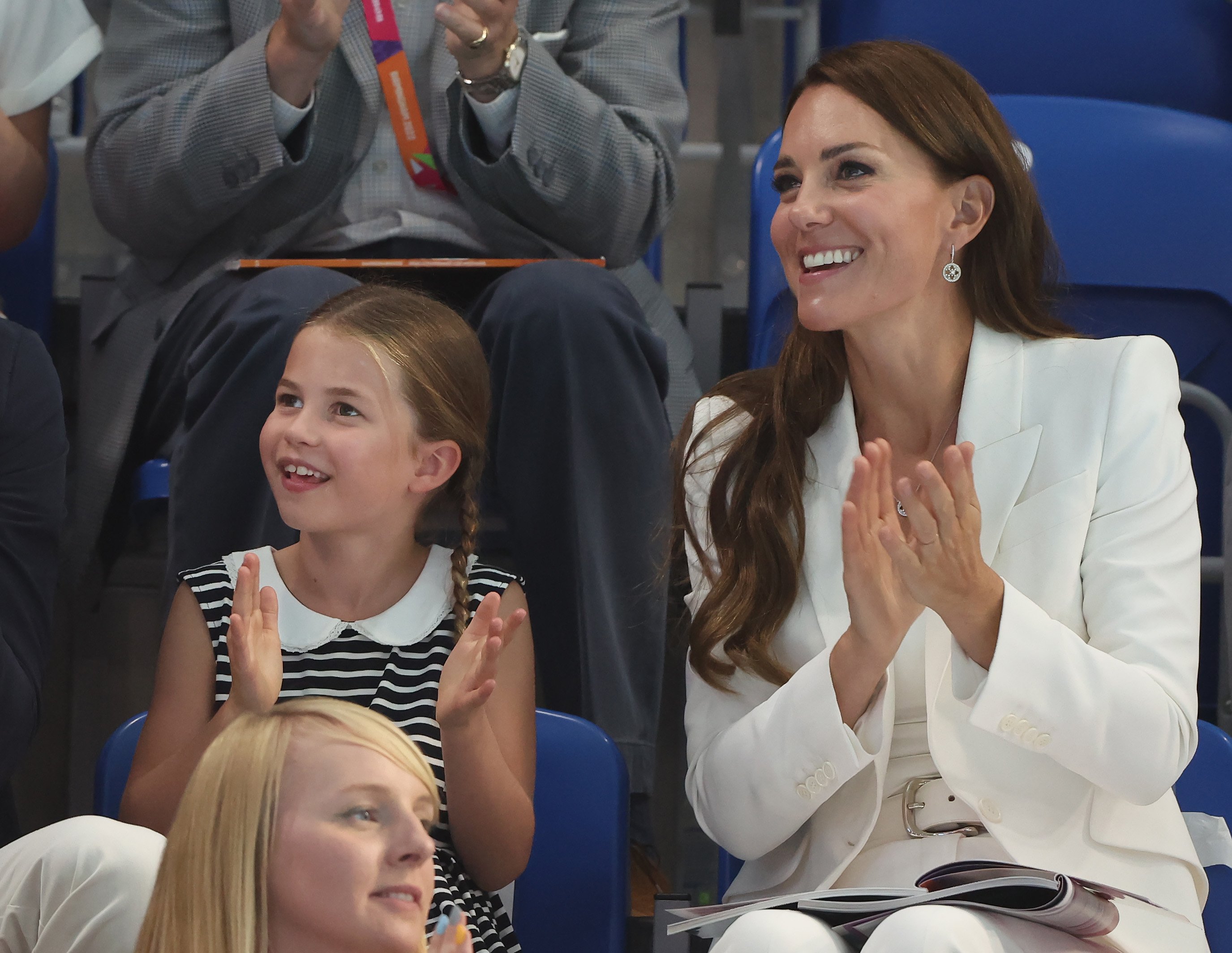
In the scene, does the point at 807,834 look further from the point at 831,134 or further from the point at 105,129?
the point at 105,129

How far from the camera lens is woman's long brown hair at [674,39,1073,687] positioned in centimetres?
135

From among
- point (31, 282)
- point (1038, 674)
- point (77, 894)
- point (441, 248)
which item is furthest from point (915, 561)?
point (31, 282)

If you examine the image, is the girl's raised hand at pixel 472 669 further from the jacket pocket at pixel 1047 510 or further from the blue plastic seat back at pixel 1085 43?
the blue plastic seat back at pixel 1085 43

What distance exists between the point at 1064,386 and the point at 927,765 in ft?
1.18

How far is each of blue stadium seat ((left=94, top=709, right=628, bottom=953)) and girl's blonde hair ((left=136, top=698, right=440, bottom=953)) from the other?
1.35 feet

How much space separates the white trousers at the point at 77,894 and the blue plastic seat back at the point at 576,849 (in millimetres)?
387

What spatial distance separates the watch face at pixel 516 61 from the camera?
171 cm

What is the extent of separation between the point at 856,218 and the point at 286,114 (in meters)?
0.72

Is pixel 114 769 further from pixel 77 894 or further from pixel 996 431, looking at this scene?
pixel 996 431

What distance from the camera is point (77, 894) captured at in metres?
1.02

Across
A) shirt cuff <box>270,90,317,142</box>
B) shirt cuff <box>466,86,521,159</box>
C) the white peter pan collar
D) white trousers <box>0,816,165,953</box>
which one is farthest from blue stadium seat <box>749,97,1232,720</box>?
white trousers <box>0,816,165,953</box>

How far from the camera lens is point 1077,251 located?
6.27 feet

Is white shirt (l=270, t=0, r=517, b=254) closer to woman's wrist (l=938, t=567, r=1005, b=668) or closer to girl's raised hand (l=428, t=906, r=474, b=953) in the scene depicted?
woman's wrist (l=938, t=567, r=1005, b=668)

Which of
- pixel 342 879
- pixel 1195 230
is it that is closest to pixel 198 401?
pixel 342 879
